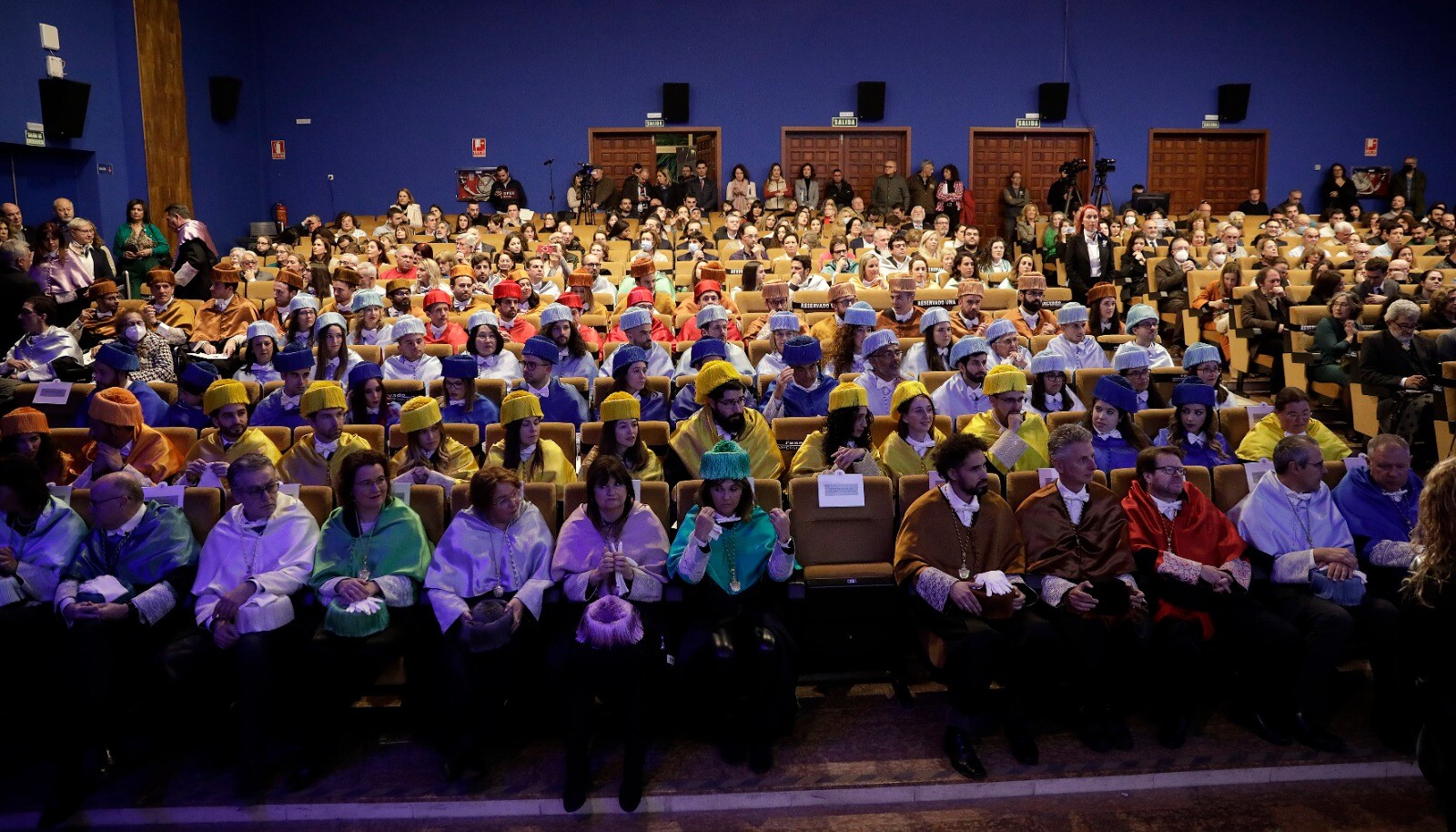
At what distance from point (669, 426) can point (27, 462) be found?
2.63m

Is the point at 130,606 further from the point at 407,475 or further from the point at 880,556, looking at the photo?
the point at 880,556

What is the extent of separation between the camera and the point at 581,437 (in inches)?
190

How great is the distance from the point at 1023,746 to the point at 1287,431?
216cm

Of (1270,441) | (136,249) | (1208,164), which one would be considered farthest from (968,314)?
(1208,164)

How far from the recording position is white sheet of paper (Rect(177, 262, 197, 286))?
28.1 feet

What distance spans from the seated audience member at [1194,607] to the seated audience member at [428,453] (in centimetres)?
255

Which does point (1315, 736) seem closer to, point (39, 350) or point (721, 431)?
point (721, 431)

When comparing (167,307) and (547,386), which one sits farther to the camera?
(167,307)

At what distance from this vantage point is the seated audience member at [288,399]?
16.9 ft

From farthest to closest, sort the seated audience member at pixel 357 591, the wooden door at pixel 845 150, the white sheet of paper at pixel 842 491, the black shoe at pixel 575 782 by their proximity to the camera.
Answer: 1. the wooden door at pixel 845 150
2. the white sheet of paper at pixel 842 491
3. the seated audience member at pixel 357 591
4. the black shoe at pixel 575 782

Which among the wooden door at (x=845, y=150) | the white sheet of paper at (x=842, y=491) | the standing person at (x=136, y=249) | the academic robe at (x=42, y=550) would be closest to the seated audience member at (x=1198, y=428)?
the white sheet of paper at (x=842, y=491)

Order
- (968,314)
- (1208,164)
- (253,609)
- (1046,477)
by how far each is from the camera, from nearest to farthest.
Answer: (253,609), (1046,477), (968,314), (1208,164)

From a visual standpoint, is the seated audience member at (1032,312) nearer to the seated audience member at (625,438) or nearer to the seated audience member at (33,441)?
the seated audience member at (625,438)

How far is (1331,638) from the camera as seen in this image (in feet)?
11.0
